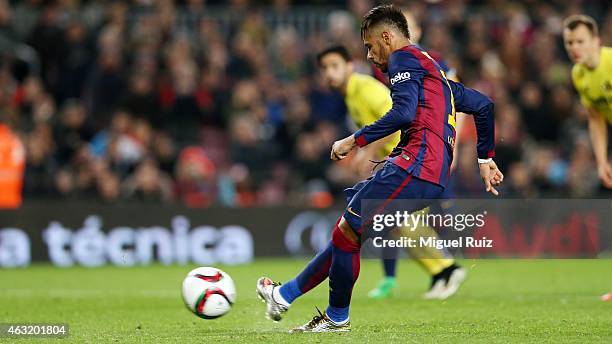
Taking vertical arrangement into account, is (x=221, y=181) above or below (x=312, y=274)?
below

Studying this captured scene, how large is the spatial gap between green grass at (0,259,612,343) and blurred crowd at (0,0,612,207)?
7.33 feet

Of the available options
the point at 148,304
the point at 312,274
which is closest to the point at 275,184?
the point at 148,304

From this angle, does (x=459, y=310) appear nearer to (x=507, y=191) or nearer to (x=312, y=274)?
(x=312, y=274)

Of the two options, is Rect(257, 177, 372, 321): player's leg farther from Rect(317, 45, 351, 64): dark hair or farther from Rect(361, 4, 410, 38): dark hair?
Rect(317, 45, 351, 64): dark hair

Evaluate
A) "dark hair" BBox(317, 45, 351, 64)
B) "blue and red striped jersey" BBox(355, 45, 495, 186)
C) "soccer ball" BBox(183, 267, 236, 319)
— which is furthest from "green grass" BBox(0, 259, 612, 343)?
"dark hair" BBox(317, 45, 351, 64)

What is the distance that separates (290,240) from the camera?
53.9 feet

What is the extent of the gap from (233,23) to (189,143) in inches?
99.0

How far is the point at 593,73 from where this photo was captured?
34.1ft

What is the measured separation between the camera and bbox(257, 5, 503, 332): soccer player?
7.06 meters

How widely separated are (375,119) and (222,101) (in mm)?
7647

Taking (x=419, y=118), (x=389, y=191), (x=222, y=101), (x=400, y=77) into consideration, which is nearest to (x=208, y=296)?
(x=389, y=191)

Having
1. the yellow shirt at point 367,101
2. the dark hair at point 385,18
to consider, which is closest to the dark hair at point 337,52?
the yellow shirt at point 367,101

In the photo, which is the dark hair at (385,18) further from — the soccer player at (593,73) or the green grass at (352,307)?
the soccer player at (593,73)

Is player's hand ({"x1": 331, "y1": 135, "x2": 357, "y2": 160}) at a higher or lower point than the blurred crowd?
higher
